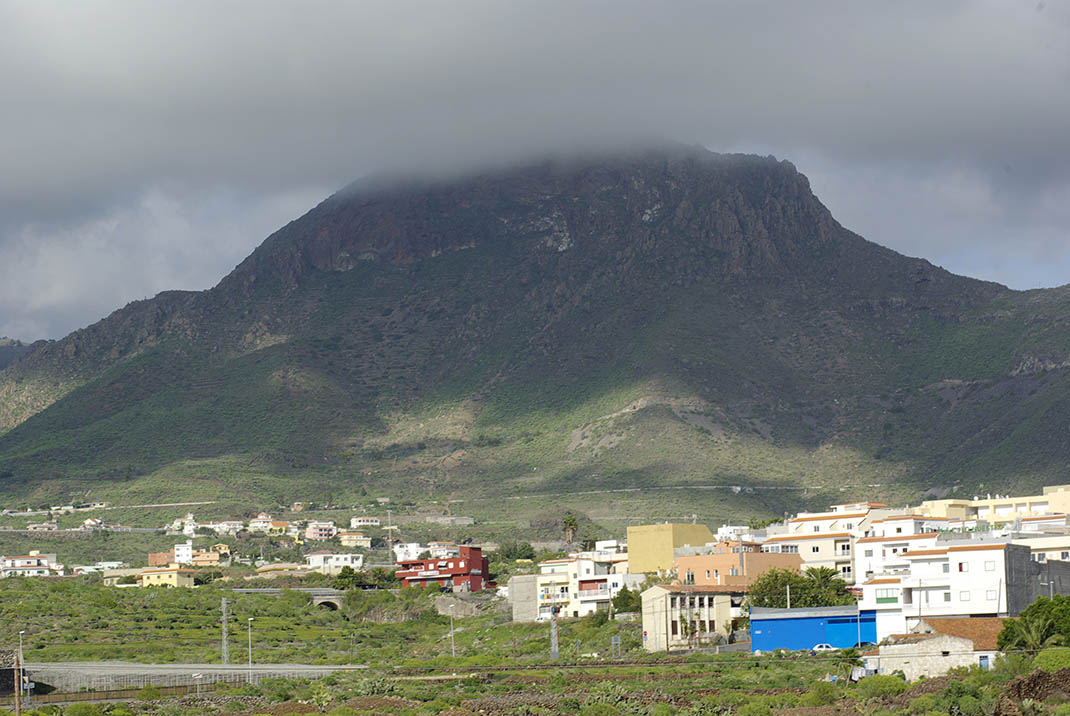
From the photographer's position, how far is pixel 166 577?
510 ft

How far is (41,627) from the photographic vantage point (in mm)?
117062

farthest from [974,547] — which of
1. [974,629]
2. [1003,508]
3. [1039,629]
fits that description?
[1003,508]

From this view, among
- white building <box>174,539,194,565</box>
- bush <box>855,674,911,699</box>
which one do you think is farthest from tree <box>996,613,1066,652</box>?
white building <box>174,539,194,565</box>

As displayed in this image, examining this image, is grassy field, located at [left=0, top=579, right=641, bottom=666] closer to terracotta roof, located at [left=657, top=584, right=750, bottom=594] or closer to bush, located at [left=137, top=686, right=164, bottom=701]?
terracotta roof, located at [left=657, top=584, right=750, bottom=594]

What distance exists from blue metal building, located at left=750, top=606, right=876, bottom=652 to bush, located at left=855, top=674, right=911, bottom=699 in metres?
17.8

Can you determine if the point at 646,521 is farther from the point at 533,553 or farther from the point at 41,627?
the point at 41,627

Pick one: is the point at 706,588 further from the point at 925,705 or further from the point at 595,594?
the point at 925,705

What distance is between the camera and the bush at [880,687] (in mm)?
69688

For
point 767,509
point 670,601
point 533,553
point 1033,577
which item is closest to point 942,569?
point 1033,577

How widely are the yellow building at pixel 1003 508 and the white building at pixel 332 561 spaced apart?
206ft

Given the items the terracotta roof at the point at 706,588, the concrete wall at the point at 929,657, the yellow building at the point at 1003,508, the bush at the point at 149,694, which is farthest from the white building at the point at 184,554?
the concrete wall at the point at 929,657

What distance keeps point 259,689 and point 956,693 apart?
35.4 metres

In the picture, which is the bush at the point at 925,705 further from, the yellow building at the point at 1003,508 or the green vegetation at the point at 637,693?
the yellow building at the point at 1003,508

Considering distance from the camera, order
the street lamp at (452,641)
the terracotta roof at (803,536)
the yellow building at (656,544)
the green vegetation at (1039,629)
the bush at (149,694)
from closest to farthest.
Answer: the green vegetation at (1039,629)
the bush at (149,694)
the street lamp at (452,641)
the terracotta roof at (803,536)
the yellow building at (656,544)
